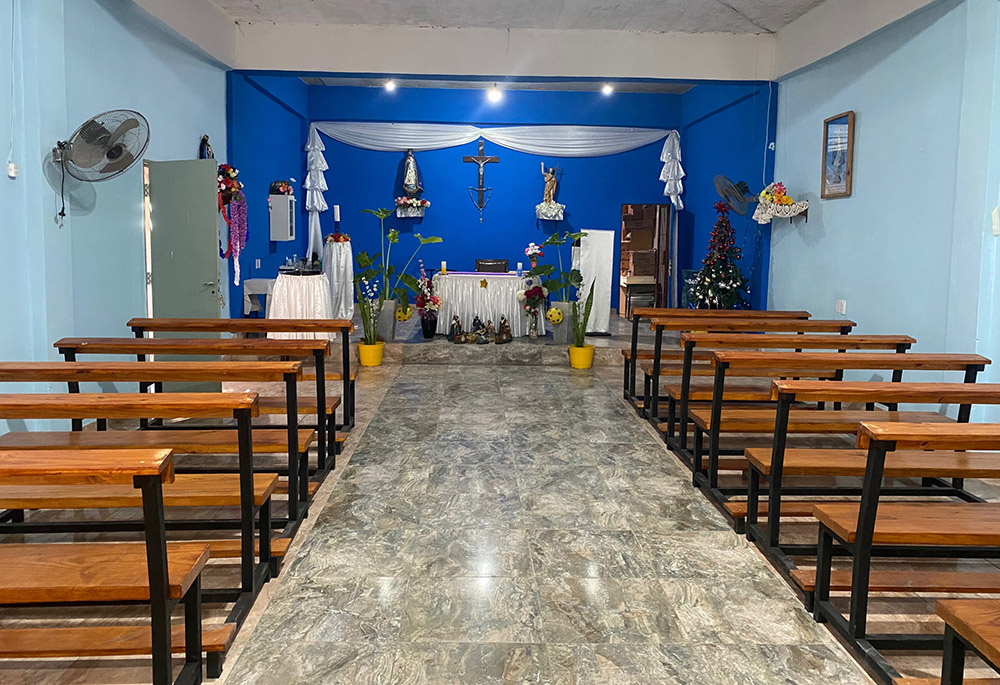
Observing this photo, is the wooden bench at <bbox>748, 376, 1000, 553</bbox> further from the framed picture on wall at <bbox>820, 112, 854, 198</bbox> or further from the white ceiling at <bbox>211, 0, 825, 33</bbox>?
the white ceiling at <bbox>211, 0, 825, 33</bbox>

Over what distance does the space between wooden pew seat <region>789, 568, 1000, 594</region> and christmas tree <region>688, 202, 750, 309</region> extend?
5104mm

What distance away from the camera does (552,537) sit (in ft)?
10.5

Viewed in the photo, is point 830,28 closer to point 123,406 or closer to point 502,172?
point 502,172

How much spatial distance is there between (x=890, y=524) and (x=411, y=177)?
955 centimetres

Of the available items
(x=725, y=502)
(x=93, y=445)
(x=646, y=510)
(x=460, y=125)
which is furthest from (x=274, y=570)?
(x=460, y=125)

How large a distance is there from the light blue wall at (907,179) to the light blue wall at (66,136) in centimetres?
510

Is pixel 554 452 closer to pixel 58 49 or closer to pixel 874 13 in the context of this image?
pixel 58 49

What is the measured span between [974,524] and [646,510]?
1.45m

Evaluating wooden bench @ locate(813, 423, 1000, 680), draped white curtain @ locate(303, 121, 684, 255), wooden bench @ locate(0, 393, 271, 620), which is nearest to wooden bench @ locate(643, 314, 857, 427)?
wooden bench @ locate(813, 423, 1000, 680)

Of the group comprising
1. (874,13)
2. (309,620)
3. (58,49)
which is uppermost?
(874,13)

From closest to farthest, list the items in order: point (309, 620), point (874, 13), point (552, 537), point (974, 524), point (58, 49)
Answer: point (974, 524)
point (309, 620)
point (552, 537)
point (58, 49)
point (874, 13)

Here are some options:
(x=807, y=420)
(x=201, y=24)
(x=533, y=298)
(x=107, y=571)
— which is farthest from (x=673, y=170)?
(x=107, y=571)

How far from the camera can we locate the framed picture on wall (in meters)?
6.15

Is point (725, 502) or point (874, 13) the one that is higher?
point (874, 13)
